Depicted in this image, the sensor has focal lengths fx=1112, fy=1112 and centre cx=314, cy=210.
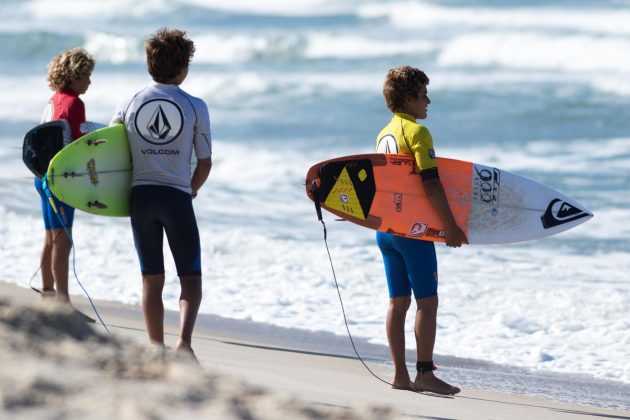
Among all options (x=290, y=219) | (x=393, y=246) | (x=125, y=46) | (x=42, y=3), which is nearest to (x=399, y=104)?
(x=393, y=246)

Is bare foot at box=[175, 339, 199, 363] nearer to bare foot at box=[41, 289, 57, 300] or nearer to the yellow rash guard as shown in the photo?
the yellow rash guard

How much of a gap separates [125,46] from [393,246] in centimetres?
2457

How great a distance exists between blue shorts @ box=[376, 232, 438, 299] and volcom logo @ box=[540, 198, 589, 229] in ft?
3.59

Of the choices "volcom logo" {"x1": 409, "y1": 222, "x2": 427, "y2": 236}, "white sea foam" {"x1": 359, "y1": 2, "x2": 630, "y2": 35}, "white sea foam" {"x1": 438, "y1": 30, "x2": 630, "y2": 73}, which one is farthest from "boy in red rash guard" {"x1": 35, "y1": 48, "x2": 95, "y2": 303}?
"white sea foam" {"x1": 359, "y1": 2, "x2": 630, "y2": 35}

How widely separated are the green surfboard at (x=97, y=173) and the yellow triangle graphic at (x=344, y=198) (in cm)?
100

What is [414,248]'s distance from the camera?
15.3 feet

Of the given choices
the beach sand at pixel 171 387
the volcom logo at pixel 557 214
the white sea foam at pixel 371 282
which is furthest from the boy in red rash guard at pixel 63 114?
the volcom logo at pixel 557 214

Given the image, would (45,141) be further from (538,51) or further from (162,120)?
(538,51)

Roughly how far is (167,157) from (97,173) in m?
0.44

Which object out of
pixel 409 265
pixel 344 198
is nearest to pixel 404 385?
pixel 409 265

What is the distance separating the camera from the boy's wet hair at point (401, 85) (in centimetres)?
467

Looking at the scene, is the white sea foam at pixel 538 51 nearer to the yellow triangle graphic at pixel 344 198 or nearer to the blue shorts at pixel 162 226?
the yellow triangle graphic at pixel 344 198

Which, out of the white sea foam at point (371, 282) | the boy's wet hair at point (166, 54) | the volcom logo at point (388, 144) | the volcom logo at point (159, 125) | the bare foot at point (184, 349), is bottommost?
the bare foot at point (184, 349)

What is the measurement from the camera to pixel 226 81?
74.9 feet
